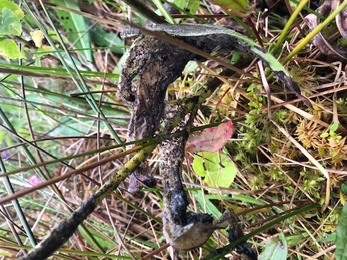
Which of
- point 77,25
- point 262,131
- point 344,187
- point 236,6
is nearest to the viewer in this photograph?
point 236,6

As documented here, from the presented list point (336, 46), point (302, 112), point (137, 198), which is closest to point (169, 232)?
point (302, 112)

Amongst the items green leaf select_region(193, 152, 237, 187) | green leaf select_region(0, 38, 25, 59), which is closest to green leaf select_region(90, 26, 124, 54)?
green leaf select_region(0, 38, 25, 59)

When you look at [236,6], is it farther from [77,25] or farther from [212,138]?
[77,25]

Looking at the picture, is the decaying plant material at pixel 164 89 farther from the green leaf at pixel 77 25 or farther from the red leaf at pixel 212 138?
the green leaf at pixel 77 25

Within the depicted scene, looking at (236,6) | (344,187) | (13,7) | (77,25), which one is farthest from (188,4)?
(77,25)

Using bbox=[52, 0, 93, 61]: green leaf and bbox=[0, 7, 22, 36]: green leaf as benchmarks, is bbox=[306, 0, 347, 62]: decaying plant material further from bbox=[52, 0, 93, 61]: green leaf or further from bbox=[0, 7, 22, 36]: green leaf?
bbox=[52, 0, 93, 61]: green leaf

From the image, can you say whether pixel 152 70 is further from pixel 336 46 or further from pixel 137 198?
pixel 137 198
